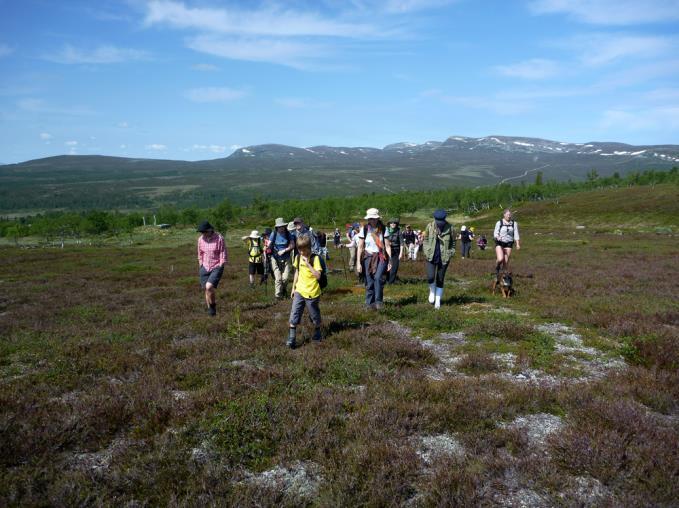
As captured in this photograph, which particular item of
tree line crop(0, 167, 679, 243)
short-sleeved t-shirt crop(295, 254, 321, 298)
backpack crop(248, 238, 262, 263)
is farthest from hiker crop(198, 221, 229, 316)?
tree line crop(0, 167, 679, 243)

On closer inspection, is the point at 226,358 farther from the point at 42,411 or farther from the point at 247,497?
the point at 247,497

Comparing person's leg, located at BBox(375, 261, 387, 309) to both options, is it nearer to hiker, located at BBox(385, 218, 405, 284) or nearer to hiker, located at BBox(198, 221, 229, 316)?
hiker, located at BBox(198, 221, 229, 316)

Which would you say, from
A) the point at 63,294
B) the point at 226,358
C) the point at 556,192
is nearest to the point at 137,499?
the point at 226,358

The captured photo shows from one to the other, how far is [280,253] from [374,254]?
13.5 feet

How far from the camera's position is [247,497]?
4.05 metres

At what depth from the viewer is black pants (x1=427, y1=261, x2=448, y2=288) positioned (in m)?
11.6

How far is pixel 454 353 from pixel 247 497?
5178 mm

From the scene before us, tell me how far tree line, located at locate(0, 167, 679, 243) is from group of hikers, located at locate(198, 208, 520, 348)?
282 feet

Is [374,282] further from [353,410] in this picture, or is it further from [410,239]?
[410,239]

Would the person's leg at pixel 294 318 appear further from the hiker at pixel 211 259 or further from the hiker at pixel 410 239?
the hiker at pixel 410 239

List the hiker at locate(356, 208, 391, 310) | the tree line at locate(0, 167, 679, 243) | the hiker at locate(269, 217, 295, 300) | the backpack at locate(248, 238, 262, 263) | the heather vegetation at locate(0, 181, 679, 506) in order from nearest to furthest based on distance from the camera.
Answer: the heather vegetation at locate(0, 181, 679, 506) → the hiker at locate(356, 208, 391, 310) → the hiker at locate(269, 217, 295, 300) → the backpack at locate(248, 238, 262, 263) → the tree line at locate(0, 167, 679, 243)

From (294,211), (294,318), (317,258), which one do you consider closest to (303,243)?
(317,258)

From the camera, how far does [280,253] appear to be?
47.1 feet

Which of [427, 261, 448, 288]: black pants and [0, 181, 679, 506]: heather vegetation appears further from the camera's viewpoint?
[427, 261, 448, 288]: black pants
